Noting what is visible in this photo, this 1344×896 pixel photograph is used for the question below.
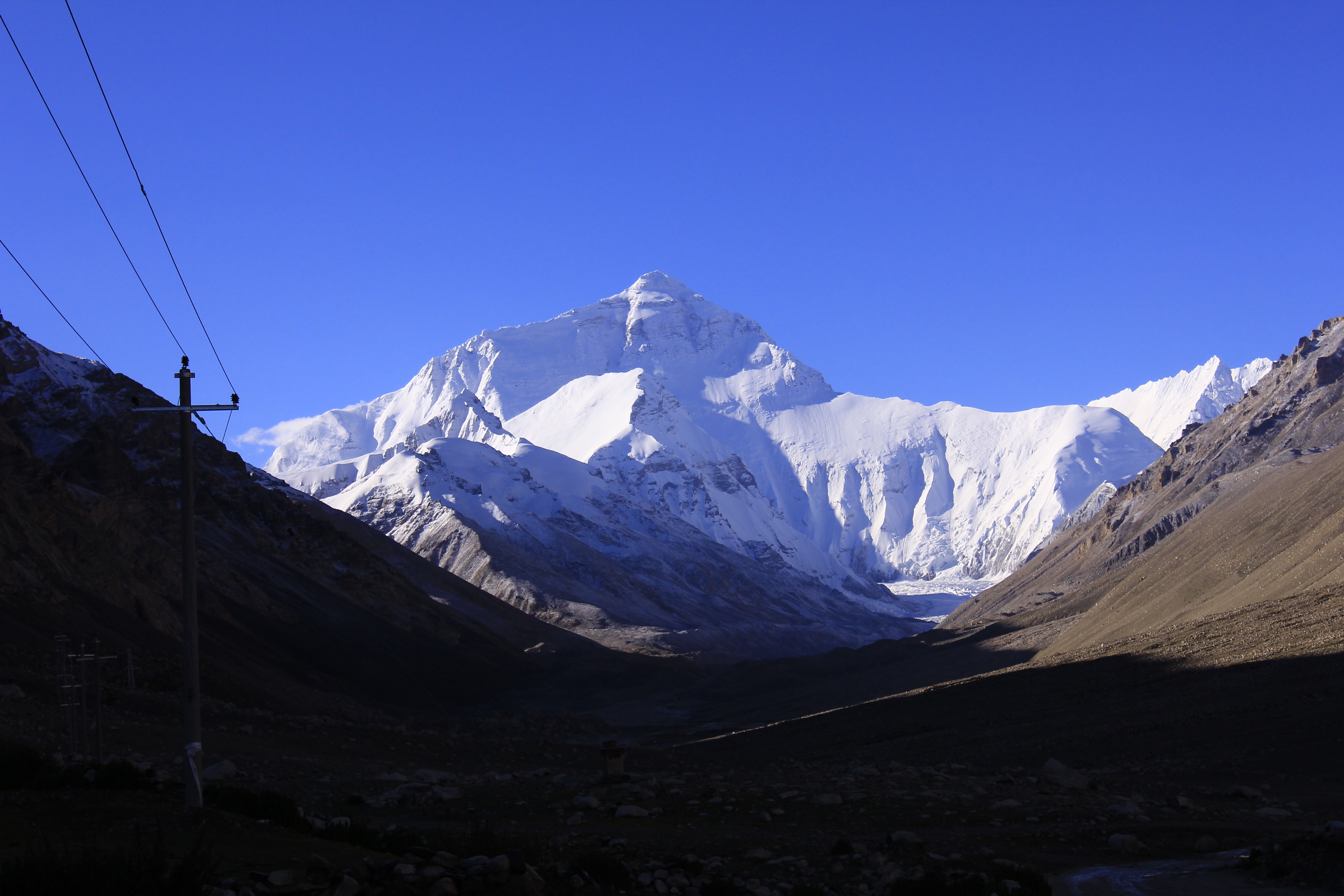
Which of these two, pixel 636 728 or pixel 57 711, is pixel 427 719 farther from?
pixel 57 711

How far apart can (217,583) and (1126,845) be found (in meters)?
62.3

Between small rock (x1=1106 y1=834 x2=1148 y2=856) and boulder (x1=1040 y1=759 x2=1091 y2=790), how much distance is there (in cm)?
652

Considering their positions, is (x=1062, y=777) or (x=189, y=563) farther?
(x=1062, y=777)

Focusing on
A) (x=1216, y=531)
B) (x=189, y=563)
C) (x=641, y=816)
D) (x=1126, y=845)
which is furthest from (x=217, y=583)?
(x=1126, y=845)

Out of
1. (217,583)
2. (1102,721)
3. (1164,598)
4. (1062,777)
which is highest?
(217,583)

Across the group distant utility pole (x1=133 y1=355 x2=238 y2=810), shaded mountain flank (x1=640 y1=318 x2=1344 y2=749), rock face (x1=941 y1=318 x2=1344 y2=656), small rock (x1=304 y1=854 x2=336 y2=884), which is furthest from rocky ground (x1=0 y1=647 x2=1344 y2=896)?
rock face (x1=941 y1=318 x2=1344 y2=656)

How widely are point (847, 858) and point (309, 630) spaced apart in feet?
204

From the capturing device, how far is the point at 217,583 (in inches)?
2763

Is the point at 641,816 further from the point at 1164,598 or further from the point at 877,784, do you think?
the point at 1164,598

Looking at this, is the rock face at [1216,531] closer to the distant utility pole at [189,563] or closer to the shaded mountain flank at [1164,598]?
the shaded mountain flank at [1164,598]

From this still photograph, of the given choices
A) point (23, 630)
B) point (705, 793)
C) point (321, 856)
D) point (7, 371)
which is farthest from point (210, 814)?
point (7, 371)

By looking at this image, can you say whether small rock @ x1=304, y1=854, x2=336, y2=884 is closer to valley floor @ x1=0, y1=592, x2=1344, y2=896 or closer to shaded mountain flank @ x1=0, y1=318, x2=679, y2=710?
valley floor @ x1=0, y1=592, x2=1344, y2=896

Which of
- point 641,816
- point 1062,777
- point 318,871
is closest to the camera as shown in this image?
point 318,871

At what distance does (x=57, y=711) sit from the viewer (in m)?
28.1
